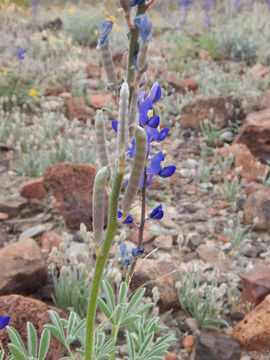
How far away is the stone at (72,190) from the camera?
10.3 ft

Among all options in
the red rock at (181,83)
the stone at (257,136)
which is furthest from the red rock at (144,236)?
the red rock at (181,83)

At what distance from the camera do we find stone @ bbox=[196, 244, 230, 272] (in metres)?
2.92

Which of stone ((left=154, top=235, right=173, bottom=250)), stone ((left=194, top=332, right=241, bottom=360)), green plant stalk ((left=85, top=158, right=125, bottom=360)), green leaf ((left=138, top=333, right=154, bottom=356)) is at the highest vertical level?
green plant stalk ((left=85, top=158, right=125, bottom=360))

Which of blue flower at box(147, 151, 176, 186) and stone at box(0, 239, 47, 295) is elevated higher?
blue flower at box(147, 151, 176, 186)

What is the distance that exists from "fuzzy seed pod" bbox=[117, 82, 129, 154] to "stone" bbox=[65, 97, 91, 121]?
379cm

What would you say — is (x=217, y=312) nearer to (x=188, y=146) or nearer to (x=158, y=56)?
(x=188, y=146)

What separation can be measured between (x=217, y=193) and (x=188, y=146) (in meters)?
0.87

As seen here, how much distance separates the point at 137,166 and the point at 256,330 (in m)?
1.45

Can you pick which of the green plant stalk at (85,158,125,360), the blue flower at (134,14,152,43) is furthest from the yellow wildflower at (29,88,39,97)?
the blue flower at (134,14,152,43)

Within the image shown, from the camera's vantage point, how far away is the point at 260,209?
3.23 meters

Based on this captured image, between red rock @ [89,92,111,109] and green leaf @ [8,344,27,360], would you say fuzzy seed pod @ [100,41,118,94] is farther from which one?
red rock @ [89,92,111,109]

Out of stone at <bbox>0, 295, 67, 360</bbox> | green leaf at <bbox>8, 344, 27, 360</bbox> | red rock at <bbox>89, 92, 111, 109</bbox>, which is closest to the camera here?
green leaf at <bbox>8, 344, 27, 360</bbox>

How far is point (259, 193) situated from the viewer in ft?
10.8

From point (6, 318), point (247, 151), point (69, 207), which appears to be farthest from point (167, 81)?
point (6, 318)
